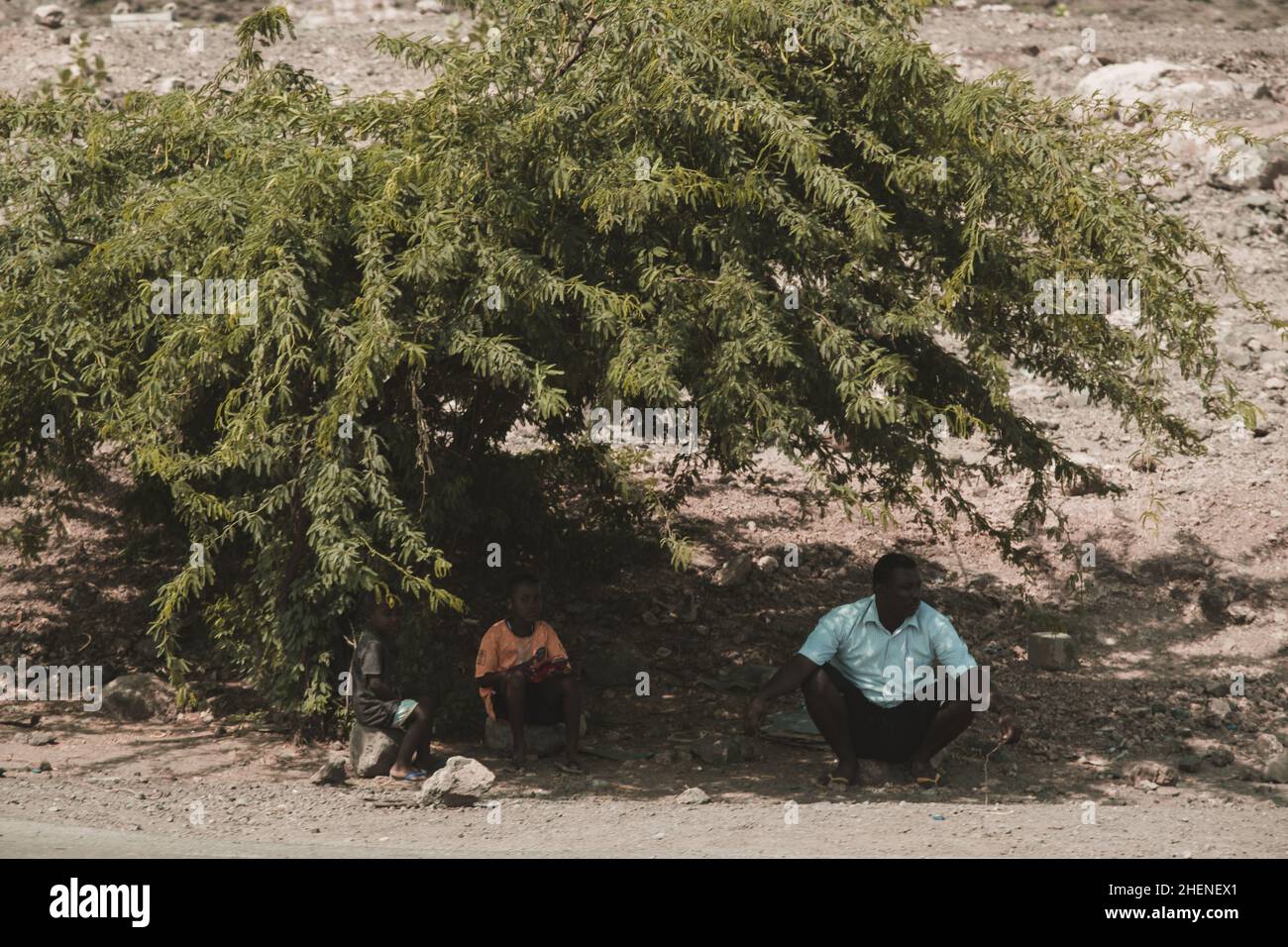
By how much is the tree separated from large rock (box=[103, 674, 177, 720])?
109cm

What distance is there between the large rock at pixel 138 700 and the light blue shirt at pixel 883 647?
388 cm

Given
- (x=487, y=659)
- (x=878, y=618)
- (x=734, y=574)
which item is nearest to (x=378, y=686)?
(x=487, y=659)

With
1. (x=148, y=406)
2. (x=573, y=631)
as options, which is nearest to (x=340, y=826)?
(x=148, y=406)

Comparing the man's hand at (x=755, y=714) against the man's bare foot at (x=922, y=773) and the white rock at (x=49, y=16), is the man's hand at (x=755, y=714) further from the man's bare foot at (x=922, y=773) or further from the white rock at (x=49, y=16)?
the white rock at (x=49, y=16)

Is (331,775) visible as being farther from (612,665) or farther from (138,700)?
(612,665)

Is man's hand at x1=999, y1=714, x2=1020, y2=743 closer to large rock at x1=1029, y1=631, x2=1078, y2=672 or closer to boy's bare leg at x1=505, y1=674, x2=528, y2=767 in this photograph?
boy's bare leg at x1=505, y1=674, x2=528, y2=767

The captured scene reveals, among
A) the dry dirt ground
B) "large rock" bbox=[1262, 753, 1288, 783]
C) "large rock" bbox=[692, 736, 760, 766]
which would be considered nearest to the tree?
the dry dirt ground

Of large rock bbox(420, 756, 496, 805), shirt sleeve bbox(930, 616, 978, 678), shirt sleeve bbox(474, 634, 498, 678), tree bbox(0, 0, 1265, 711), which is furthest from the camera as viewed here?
shirt sleeve bbox(474, 634, 498, 678)

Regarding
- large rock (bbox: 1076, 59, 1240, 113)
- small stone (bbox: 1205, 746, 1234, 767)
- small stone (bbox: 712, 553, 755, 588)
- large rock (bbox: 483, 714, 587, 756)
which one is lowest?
small stone (bbox: 1205, 746, 1234, 767)

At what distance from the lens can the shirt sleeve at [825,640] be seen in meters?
6.77

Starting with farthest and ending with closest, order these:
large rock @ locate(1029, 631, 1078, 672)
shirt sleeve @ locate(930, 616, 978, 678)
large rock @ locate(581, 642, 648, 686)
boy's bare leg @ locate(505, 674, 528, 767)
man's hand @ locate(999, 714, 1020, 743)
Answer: large rock @ locate(1029, 631, 1078, 672) < large rock @ locate(581, 642, 648, 686) < boy's bare leg @ locate(505, 674, 528, 767) < shirt sleeve @ locate(930, 616, 978, 678) < man's hand @ locate(999, 714, 1020, 743)

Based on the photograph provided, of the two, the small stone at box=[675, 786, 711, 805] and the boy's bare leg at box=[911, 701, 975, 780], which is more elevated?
the boy's bare leg at box=[911, 701, 975, 780]

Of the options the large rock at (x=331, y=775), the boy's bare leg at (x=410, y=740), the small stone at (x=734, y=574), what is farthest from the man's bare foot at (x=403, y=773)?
the small stone at (x=734, y=574)

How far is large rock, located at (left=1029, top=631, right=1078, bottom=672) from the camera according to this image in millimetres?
9234
